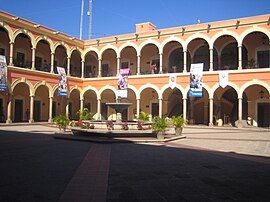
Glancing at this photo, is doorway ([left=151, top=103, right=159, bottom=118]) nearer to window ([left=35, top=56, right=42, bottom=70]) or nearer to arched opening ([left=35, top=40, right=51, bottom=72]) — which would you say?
arched opening ([left=35, top=40, right=51, bottom=72])

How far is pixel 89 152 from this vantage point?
10.1 metres

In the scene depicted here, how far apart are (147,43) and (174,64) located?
13.2ft

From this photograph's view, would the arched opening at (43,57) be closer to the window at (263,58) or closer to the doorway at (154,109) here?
the doorway at (154,109)

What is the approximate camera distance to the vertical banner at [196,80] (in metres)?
25.3

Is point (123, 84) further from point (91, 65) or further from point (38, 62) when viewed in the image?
point (38, 62)

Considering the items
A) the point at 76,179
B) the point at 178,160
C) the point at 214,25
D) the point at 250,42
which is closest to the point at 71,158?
the point at 76,179

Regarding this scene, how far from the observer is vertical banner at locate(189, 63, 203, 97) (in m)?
25.3

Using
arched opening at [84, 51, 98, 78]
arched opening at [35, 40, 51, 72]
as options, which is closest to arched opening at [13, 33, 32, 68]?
arched opening at [35, 40, 51, 72]

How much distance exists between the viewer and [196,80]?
83.8ft

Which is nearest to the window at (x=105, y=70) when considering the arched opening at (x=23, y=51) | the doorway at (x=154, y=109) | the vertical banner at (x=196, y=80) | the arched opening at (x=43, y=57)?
the arched opening at (x=43, y=57)

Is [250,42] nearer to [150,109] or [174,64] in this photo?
[174,64]

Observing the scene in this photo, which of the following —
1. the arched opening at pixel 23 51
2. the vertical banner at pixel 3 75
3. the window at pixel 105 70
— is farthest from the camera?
the window at pixel 105 70

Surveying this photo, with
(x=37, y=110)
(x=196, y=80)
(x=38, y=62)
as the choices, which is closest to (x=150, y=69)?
Answer: (x=196, y=80)

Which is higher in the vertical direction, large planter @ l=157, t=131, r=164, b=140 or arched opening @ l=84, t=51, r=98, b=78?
arched opening @ l=84, t=51, r=98, b=78
